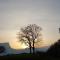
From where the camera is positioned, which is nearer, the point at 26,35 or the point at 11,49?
the point at 26,35

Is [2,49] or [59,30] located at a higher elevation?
[59,30]

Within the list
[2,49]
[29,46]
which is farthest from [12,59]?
[2,49]

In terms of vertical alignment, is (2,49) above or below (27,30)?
below

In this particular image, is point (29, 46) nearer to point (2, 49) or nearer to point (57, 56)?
point (2, 49)

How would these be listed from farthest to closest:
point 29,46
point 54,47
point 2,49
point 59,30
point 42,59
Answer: point 2,49 < point 29,46 < point 59,30 < point 54,47 < point 42,59

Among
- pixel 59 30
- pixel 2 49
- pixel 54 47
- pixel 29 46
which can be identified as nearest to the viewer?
pixel 54 47

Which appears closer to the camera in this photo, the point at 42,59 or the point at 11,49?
the point at 42,59

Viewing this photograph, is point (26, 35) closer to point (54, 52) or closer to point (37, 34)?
point (37, 34)

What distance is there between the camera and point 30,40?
301ft

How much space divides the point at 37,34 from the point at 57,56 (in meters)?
34.1

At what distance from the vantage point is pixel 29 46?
9156cm

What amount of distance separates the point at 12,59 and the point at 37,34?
42941 millimetres

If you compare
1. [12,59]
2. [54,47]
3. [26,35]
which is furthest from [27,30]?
[12,59]

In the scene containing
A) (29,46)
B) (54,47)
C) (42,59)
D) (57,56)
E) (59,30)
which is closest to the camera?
(42,59)
